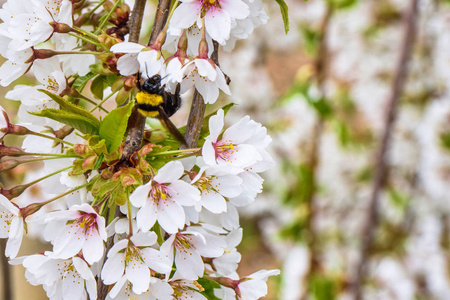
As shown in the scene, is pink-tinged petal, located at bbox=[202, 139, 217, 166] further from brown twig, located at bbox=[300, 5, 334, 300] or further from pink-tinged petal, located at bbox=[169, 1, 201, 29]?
brown twig, located at bbox=[300, 5, 334, 300]

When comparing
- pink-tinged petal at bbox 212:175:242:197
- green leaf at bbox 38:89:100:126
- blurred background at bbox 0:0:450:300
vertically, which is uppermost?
green leaf at bbox 38:89:100:126

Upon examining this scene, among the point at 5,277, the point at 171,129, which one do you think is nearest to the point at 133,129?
the point at 171,129

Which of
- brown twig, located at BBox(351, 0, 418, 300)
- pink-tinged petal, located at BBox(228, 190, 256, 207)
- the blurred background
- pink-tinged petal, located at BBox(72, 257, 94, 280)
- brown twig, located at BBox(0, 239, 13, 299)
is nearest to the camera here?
pink-tinged petal, located at BBox(72, 257, 94, 280)

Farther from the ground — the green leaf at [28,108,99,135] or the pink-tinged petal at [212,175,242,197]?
the green leaf at [28,108,99,135]

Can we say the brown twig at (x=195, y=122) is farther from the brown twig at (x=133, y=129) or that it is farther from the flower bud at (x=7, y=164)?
the flower bud at (x=7, y=164)

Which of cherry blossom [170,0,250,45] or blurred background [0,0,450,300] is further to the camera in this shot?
blurred background [0,0,450,300]

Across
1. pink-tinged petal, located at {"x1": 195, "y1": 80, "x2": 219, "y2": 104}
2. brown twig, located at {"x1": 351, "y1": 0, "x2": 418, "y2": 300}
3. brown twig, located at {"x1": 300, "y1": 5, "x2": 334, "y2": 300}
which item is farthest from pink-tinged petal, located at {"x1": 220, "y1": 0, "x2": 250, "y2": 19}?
brown twig, located at {"x1": 300, "y1": 5, "x2": 334, "y2": 300}
